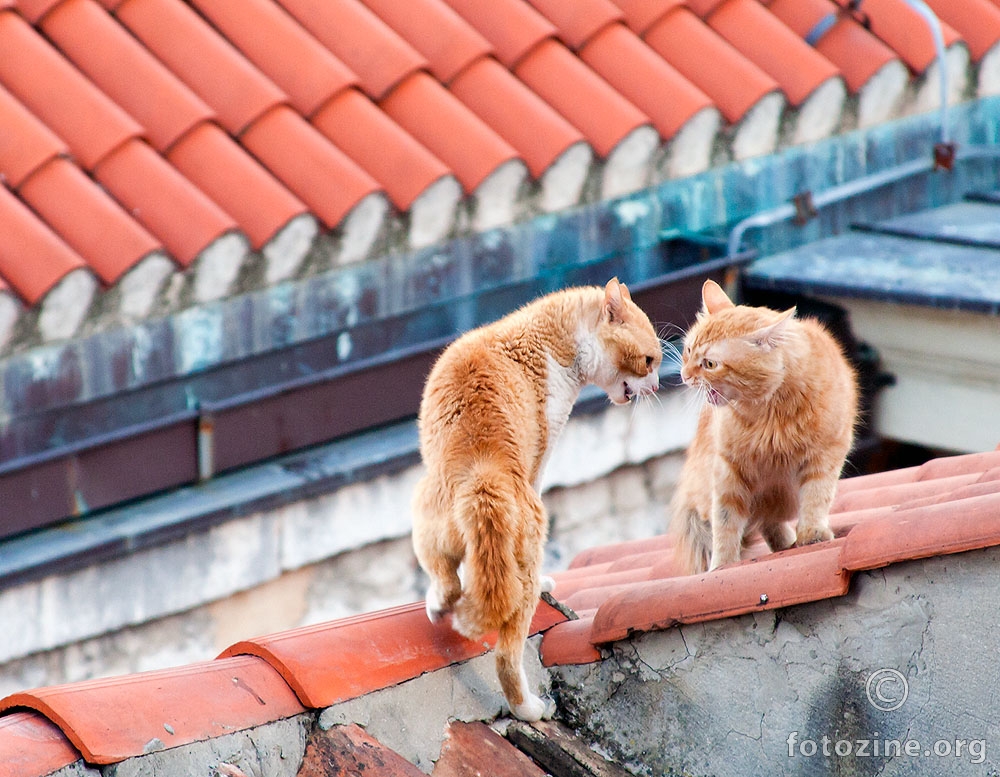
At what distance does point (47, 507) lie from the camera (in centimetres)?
378

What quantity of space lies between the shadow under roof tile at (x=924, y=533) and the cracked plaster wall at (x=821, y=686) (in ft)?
0.10

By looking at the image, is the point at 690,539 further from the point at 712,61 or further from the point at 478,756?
the point at 712,61

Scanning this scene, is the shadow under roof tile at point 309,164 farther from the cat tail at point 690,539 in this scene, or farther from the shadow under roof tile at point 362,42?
the cat tail at point 690,539

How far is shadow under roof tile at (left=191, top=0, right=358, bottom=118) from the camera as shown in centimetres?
448

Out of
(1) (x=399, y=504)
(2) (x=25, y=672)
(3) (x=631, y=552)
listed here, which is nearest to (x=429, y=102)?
(1) (x=399, y=504)

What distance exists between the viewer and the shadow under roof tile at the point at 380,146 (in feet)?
14.0

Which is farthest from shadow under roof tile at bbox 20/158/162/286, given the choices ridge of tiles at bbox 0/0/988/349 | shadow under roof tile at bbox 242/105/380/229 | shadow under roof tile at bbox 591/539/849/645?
shadow under roof tile at bbox 591/539/849/645

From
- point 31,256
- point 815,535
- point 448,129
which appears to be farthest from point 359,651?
point 448,129

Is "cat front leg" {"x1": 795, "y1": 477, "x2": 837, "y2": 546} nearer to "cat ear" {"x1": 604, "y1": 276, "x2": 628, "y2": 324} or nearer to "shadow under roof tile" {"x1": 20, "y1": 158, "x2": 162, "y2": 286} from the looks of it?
"cat ear" {"x1": 604, "y1": 276, "x2": 628, "y2": 324}

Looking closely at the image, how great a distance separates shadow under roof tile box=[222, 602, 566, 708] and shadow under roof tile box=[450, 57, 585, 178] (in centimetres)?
240

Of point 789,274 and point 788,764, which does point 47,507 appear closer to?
point 788,764

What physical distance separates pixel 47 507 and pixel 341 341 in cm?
111
